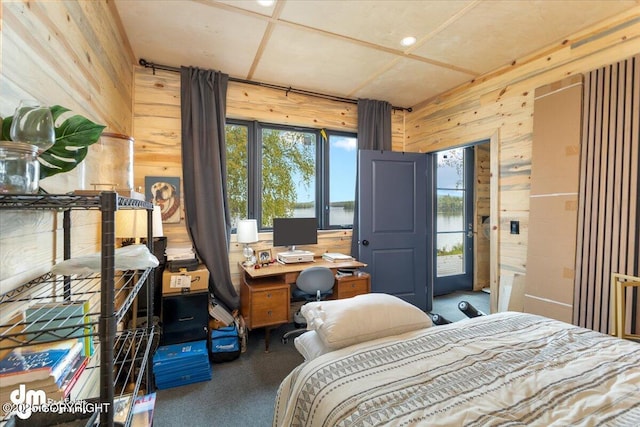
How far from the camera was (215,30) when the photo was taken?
87.9 inches

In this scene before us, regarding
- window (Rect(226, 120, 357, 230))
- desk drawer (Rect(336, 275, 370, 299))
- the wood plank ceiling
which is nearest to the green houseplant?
the wood plank ceiling

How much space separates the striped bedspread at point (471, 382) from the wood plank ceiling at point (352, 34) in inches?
81.2

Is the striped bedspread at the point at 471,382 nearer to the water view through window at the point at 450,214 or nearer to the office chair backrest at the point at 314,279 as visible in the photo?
the office chair backrest at the point at 314,279

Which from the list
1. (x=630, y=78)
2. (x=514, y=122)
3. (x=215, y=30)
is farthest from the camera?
(x=514, y=122)

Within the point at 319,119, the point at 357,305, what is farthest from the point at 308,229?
the point at 357,305

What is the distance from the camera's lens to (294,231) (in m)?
3.20

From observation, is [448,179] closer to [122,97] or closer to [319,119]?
[319,119]

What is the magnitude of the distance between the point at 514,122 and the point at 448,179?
1.85 m

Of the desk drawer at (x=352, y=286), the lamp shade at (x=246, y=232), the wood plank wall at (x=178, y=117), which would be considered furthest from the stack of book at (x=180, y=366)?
the desk drawer at (x=352, y=286)

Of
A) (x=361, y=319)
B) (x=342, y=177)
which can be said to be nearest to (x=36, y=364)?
(x=361, y=319)

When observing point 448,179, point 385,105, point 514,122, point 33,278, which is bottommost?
point 33,278

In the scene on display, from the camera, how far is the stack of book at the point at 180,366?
2131 millimetres

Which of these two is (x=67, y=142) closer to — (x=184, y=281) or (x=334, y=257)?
(x=184, y=281)

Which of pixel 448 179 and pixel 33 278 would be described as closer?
pixel 33 278
